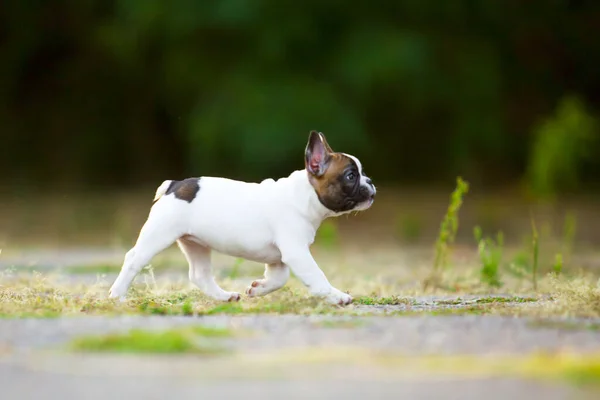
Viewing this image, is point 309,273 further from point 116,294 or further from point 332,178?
point 116,294

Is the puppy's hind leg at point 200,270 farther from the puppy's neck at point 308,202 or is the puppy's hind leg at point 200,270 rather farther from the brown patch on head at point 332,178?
the brown patch on head at point 332,178

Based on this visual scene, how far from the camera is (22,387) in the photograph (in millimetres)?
3289

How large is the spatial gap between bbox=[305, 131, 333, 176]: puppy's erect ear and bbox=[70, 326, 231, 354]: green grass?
5.91ft

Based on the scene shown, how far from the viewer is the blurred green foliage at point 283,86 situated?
16.6 meters

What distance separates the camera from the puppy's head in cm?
565

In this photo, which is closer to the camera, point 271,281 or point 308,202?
point 308,202

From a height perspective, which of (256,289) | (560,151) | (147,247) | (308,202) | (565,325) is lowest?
(565,325)

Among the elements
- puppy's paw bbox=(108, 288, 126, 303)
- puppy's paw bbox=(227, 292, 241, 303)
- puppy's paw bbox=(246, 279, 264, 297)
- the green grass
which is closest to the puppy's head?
puppy's paw bbox=(246, 279, 264, 297)

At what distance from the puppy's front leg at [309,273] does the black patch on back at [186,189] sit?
613 millimetres

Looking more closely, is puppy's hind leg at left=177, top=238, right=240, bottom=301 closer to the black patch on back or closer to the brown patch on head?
the black patch on back

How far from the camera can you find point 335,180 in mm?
5680

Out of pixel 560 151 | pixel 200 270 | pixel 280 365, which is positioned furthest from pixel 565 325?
pixel 560 151

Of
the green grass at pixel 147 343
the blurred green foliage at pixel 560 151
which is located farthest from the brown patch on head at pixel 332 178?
the blurred green foliage at pixel 560 151

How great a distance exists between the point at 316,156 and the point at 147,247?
3.46 ft
